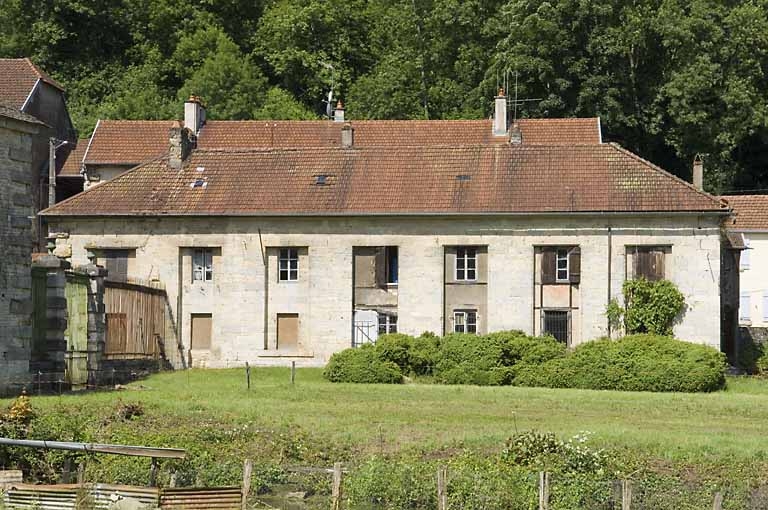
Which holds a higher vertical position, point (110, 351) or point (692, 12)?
point (692, 12)

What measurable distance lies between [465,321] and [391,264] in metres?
3.07

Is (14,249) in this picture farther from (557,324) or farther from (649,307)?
(649,307)

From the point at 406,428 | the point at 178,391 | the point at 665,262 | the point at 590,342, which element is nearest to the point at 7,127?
the point at 178,391

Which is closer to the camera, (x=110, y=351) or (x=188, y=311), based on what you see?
(x=110, y=351)

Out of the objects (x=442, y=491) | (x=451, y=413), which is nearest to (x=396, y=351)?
(x=451, y=413)

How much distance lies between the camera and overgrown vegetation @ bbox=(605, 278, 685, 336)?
144 ft

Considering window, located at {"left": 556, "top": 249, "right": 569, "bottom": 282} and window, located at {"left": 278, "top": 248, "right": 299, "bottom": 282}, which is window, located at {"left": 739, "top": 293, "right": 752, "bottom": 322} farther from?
window, located at {"left": 278, "top": 248, "right": 299, "bottom": 282}

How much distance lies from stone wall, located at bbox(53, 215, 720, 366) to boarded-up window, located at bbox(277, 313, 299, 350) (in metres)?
0.31

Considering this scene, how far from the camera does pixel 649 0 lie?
2618 inches

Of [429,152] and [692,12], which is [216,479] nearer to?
[429,152]

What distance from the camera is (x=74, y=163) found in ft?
199

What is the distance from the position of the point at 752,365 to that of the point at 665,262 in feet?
18.9

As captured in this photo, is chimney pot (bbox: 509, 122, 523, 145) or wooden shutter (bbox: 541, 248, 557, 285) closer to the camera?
wooden shutter (bbox: 541, 248, 557, 285)

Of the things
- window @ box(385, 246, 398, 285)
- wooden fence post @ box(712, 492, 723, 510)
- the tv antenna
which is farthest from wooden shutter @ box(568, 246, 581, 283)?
the tv antenna
